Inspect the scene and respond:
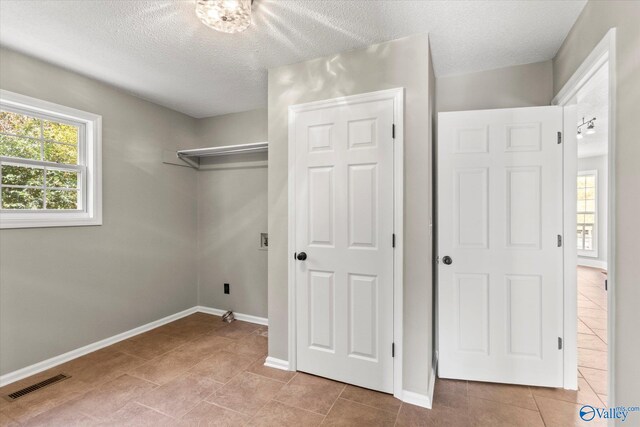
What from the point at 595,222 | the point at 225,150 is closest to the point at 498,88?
the point at 225,150

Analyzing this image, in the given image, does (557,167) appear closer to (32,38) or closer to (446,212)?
(446,212)

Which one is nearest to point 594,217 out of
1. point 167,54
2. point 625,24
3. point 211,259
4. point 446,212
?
point 446,212

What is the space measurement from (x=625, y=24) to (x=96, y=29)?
9.56 feet

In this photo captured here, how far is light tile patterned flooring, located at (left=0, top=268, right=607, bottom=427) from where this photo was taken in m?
1.86

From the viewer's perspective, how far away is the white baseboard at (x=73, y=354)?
7.41ft

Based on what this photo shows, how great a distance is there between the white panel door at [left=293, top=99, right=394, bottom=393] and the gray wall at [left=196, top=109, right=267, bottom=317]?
4.08ft

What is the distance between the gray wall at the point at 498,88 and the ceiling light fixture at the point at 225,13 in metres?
1.75

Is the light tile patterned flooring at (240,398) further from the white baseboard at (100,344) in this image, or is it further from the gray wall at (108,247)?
the gray wall at (108,247)

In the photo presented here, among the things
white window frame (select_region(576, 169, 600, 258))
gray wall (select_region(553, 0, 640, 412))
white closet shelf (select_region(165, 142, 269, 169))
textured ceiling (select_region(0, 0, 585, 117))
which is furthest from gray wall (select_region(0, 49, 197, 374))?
white window frame (select_region(576, 169, 600, 258))

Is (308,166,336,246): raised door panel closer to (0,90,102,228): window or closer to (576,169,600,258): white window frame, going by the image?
(0,90,102,228): window

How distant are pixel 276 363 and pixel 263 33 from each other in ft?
8.21

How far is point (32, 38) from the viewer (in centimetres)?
208

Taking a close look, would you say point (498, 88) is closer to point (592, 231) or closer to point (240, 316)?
point (240, 316)

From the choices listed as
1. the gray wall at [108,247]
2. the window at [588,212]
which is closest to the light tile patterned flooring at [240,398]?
the gray wall at [108,247]
